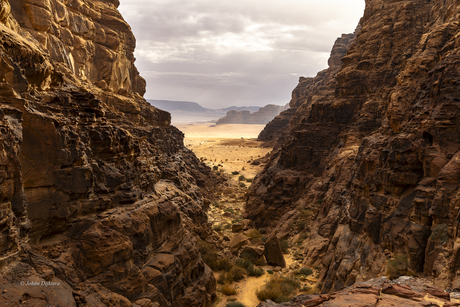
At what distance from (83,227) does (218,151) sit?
68.2m

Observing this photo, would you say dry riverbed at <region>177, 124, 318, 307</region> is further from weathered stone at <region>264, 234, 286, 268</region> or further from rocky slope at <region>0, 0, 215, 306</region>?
rocky slope at <region>0, 0, 215, 306</region>

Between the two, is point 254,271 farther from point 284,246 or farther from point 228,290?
point 284,246

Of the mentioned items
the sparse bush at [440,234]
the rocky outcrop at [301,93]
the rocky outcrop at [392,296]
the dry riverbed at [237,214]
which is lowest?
the dry riverbed at [237,214]

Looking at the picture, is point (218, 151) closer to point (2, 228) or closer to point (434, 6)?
point (434, 6)

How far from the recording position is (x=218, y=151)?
252 ft

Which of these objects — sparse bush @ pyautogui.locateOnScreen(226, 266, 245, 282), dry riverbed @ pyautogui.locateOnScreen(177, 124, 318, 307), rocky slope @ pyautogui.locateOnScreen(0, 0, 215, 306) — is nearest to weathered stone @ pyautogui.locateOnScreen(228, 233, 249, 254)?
dry riverbed @ pyautogui.locateOnScreen(177, 124, 318, 307)

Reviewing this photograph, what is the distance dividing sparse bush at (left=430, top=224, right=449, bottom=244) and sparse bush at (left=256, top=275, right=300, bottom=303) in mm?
6827

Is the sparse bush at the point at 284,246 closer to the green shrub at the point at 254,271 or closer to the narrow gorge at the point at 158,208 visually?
the narrow gorge at the point at 158,208

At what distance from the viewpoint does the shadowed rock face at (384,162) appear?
9.84 metres

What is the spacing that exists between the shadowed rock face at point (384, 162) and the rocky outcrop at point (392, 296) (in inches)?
36.2

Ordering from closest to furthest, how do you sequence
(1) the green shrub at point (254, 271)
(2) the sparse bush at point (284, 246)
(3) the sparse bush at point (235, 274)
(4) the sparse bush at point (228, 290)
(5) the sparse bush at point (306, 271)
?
(4) the sparse bush at point (228, 290) < (3) the sparse bush at point (235, 274) < (5) the sparse bush at point (306, 271) < (1) the green shrub at point (254, 271) < (2) the sparse bush at point (284, 246)

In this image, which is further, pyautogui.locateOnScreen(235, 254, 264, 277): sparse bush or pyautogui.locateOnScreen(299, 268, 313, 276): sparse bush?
pyautogui.locateOnScreen(235, 254, 264, 277): sparse bush

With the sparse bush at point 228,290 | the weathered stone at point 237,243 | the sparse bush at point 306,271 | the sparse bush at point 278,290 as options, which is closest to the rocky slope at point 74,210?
the sparse bush at point 228,290

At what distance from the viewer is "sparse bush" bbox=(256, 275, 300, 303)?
13.7 meters
